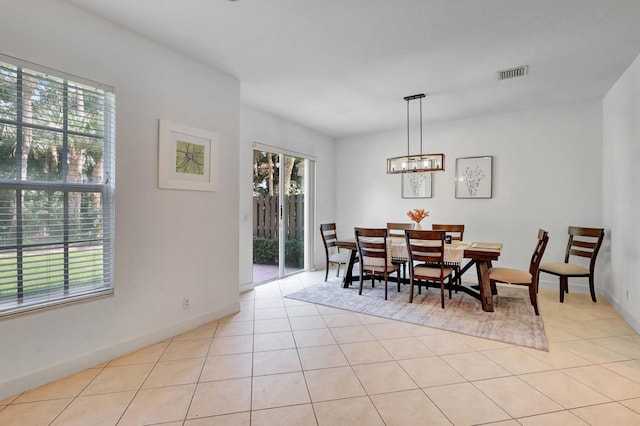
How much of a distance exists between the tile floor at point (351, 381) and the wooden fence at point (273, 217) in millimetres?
2221

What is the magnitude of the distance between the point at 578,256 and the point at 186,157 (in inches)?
198

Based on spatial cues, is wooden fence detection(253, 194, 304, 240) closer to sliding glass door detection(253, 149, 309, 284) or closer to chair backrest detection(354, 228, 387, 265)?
sliding glass door detection(253, 149, 309, 284)

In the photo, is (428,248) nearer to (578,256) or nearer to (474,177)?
(474,177)

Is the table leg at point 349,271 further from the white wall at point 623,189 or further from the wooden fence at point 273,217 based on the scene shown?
the white wall at point 623,189

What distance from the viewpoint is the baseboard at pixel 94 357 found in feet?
6.57

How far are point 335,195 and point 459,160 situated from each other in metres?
2.49

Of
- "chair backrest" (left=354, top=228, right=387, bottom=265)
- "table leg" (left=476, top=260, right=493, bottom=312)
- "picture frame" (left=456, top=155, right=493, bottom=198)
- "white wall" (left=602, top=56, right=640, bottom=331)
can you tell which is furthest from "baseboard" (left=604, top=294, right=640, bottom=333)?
"chair backrest" (left=354, top=228, right=387, bottom=265)

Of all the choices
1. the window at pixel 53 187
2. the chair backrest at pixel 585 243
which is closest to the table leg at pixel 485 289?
the chair backrest at pixel 585 243

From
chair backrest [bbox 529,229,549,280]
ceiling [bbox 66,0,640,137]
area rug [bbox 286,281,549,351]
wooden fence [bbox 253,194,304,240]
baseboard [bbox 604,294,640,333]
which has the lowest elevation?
area rug [bbox 286,281,549,351]

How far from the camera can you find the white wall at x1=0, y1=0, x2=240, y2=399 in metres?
2.07

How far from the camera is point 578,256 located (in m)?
4.16

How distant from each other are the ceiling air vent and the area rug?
2625 mm

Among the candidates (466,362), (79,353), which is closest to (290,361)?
(466,362)

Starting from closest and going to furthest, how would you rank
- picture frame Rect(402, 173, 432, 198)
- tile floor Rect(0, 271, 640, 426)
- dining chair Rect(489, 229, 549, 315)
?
tile floor Rect(0, 271, 640, 426) → dining chair Rect(489, 229, 549, 315) → picture frame Rect(402, 173, 432, 198)
